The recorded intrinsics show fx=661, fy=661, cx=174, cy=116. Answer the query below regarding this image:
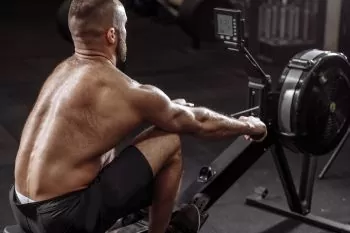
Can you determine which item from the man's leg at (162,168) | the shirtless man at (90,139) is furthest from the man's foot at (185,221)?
the shirtless man at (90,139)

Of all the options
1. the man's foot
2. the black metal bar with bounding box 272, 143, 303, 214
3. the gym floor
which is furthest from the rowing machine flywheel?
the man's foot

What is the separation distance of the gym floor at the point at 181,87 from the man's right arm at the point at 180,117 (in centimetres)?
76

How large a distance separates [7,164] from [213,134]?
1828 millimetres

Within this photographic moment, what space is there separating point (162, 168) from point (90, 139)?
0.32 meters

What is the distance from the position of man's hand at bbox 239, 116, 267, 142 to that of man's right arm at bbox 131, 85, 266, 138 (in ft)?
0.03

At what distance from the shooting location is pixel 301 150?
2.96m

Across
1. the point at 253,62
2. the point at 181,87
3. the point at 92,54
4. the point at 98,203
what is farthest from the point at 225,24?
the point at 181,87

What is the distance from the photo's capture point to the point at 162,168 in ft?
7.95

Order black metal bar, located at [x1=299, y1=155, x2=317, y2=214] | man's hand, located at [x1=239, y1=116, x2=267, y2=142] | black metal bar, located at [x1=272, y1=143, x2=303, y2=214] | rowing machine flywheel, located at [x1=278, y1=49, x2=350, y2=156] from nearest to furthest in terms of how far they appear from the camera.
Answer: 1. man's hand, located at [x1=239, y1=116, x2=267, y2=142]
2. rowing machine flywheel, located at [x1=278, y1=49, x2=350, y2=156]
3. black metal bar, located at [x1=272, y1=143, x2=303, y2=214]
4. black metal bar, located at [x1=299, y1=155, x2=317, y2=214]

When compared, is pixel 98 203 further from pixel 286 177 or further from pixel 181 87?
pixel 181 87

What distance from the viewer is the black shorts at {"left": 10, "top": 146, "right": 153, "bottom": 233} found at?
7.46 feet

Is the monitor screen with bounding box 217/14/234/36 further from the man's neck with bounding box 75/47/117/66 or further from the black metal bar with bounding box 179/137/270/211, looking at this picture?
the man's neck with bounding box 75/47/117/66

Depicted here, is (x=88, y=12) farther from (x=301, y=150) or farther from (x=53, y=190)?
(x=301, y=150)

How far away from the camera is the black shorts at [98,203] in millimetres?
2273
